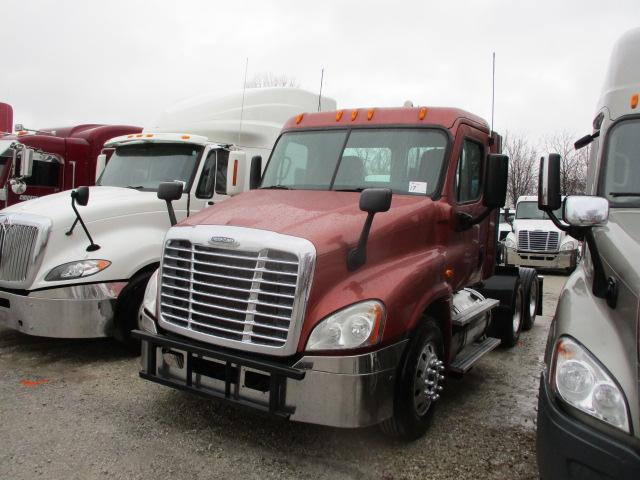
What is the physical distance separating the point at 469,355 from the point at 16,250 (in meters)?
4.54

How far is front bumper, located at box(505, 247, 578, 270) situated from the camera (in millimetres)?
14656

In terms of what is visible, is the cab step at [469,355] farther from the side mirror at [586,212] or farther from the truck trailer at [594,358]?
the side mirror at [586,212]

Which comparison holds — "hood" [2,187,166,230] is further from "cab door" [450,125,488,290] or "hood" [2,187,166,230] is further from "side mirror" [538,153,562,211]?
"side mirror" [538,153,562,211]

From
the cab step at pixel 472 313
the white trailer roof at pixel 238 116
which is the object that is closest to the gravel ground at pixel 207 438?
the cab step at pixel 472 313

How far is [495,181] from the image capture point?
4539 mm

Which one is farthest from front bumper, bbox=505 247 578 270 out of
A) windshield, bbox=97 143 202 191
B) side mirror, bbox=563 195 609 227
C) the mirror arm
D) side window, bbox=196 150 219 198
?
side mirror, bbox=563 195 609 227

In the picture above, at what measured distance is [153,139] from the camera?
22.6ft

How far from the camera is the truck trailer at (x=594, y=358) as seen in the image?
224cm

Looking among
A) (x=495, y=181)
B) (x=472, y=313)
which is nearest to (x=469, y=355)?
(x=472, y=313)

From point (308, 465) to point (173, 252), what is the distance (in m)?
1.73

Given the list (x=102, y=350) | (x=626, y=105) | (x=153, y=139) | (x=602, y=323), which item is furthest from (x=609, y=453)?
(x=153, y=139)

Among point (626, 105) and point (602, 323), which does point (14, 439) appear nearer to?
point (602, 323)

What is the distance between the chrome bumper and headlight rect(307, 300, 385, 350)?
2.81m

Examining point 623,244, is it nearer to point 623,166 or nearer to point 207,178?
point 623,166
